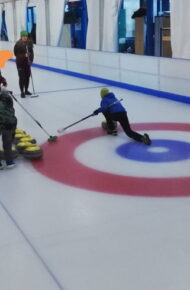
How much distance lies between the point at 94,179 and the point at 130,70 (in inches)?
278

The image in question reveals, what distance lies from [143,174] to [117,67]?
7.53 meters

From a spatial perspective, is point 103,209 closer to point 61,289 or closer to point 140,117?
point 61,289

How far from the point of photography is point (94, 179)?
Result: 5.15 metres

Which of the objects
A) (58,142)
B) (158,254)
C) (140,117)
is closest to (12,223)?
(158,254)

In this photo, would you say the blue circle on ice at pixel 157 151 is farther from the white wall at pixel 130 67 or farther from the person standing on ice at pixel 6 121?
the white wall at pixel 130 67

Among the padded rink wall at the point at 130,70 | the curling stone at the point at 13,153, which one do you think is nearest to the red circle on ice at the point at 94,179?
the curling stone at the point at 13,153

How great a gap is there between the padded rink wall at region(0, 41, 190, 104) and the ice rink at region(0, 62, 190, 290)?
7.99 feet

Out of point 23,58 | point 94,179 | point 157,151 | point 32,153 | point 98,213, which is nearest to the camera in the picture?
point 98,213

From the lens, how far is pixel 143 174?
5242 millimetres

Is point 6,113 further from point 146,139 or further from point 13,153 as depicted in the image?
point 146,139

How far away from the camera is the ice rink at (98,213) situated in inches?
125

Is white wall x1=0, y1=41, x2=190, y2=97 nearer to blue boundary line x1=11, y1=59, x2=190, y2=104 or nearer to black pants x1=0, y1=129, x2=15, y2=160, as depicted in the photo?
blue boundary line x1=11, y1=59, x2=190, y2=104

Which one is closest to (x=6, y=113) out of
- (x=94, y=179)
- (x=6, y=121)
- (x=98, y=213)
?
(x=6, y=121)

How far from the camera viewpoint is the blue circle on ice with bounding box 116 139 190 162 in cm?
582
